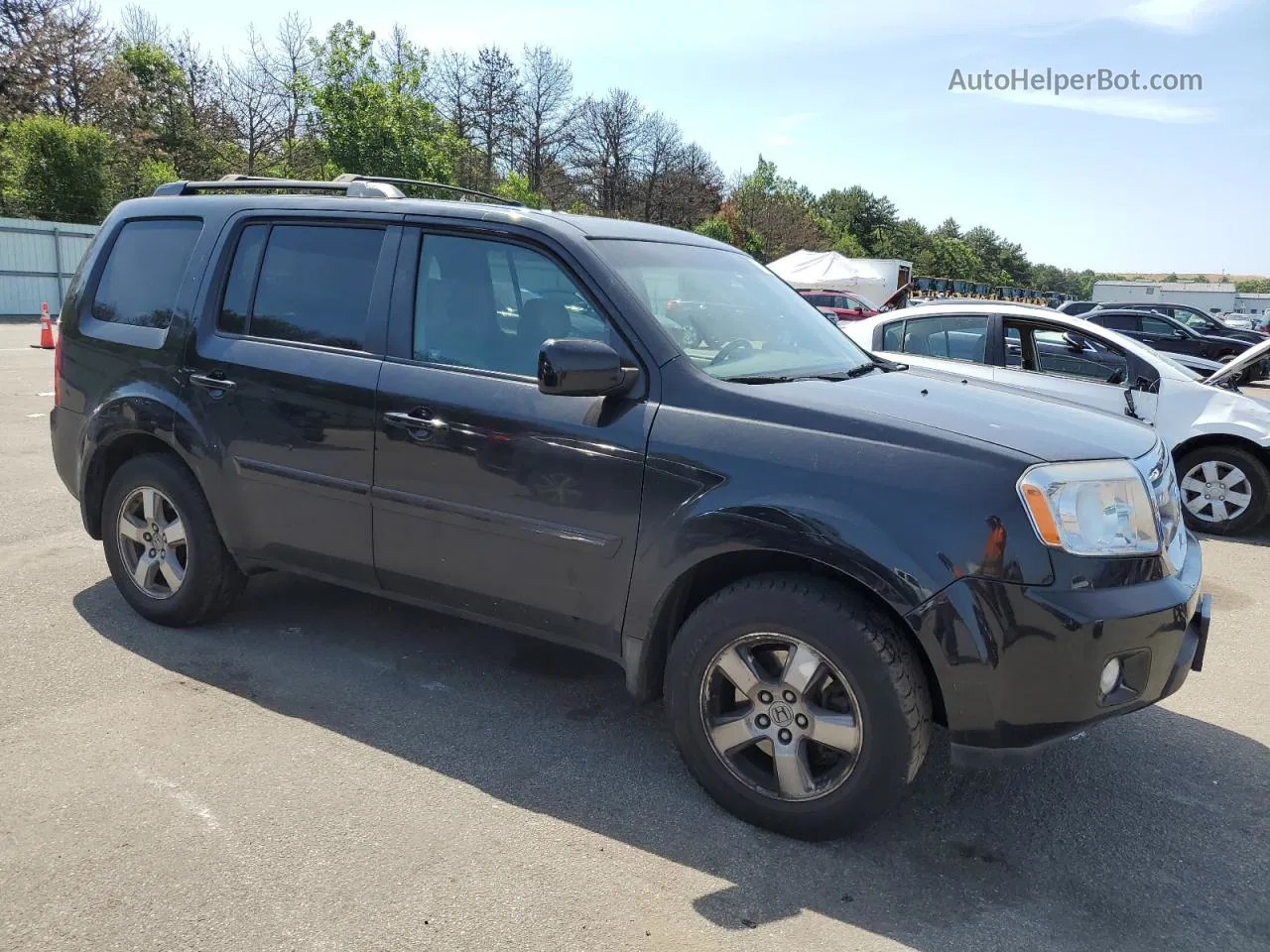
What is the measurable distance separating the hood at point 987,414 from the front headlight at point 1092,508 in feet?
0.19

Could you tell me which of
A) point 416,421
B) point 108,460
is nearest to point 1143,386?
point 416,421

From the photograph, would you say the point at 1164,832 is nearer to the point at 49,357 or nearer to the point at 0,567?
the point at 0,567

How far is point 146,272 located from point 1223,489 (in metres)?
7.35

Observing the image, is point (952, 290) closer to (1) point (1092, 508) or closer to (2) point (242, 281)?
(2) point (242, 281)

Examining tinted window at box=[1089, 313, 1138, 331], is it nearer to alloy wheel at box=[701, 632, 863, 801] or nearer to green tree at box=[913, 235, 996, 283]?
alloy wheel at box=[701, 632, 863, 801]

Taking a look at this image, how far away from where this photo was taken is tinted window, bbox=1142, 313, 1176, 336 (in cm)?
1788

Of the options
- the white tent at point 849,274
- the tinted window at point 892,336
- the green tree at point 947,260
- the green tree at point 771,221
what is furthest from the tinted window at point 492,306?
the green tree at point 947,260

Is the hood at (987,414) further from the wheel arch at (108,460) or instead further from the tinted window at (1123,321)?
the tinted window at (1123,321)

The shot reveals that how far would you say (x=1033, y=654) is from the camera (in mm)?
2613

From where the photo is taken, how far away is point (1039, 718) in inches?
105

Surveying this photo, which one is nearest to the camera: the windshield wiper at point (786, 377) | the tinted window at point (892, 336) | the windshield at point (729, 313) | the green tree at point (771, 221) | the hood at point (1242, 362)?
the windshield wiper at point (786, 377)

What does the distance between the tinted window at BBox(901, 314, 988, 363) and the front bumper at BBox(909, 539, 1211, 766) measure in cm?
508

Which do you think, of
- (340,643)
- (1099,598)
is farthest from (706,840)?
(340,643)

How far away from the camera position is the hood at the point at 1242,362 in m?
6.76
